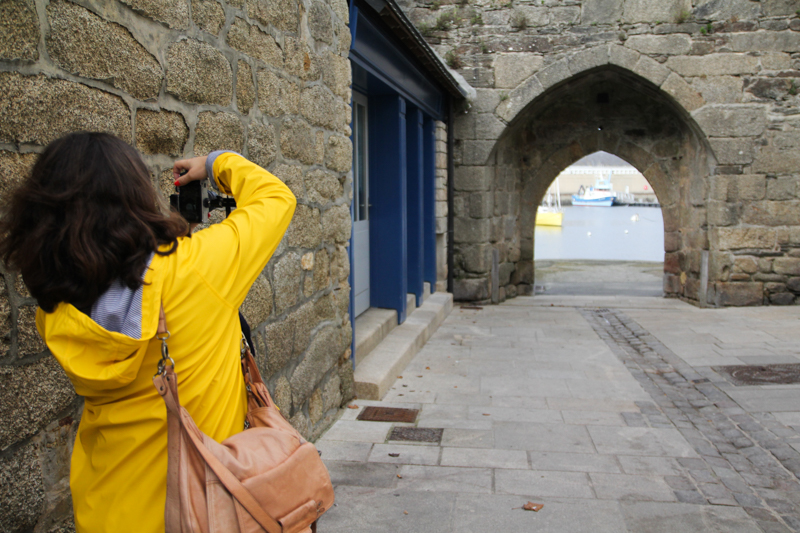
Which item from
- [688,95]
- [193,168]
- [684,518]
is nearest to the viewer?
[193,168]

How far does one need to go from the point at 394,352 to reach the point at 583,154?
578 centimetres

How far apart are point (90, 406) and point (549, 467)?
2.41 m

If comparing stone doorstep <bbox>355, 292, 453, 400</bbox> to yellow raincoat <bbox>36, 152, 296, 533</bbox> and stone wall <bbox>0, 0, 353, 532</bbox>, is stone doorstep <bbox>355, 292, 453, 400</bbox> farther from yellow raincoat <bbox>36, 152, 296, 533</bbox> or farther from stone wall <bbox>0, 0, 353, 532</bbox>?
yellow raincoat <bbox>36, 152, 296, 533</bbox>

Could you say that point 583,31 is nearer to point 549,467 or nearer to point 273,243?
point 549,467

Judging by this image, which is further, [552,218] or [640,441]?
[552,218]

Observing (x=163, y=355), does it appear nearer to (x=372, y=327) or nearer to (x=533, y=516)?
(x=533, y=516)

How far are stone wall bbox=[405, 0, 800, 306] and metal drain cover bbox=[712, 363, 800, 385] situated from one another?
3.27m

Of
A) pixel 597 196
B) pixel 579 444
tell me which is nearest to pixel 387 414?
pixel 579 444

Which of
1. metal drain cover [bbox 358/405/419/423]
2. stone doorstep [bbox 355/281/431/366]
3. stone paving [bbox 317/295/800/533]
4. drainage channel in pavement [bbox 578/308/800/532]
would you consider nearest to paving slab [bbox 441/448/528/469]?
stone paving [bbox 317/295/800/533]

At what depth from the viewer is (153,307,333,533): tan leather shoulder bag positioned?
1.10 meters

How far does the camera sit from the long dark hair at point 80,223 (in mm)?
1058

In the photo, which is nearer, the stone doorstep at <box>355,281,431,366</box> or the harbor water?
the stone doorstep at <box>355,281,431,366</box>

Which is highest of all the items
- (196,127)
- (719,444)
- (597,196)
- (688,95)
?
(688,95)

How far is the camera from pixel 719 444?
3453 mm
